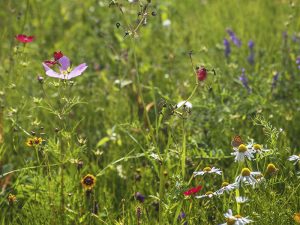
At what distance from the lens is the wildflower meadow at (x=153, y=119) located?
180 centimetres

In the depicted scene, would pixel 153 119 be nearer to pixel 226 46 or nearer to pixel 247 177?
pixel 226 46

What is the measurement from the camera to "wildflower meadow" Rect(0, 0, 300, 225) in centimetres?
180

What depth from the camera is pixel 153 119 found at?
9.35 ft

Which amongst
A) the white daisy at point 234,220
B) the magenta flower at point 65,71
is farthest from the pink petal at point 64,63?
the white daisy at point 234,220

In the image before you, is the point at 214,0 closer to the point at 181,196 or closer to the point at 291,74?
the point at 291,74

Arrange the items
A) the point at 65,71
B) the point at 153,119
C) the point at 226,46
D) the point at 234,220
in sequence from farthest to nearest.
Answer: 1. the point at 226,46
2. the point at 153,119
3. the point at 65,71
4. the point at 234,220

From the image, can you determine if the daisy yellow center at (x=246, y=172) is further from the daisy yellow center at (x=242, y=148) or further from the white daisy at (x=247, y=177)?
the daisy yellow center at (x=242, y=148)

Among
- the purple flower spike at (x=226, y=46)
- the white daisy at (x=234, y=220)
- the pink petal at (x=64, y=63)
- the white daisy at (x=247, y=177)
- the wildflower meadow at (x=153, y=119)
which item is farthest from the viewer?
the purple flower spike at (x=226, y=46)

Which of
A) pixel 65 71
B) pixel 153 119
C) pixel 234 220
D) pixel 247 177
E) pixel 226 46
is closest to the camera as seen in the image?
pixel 234 220

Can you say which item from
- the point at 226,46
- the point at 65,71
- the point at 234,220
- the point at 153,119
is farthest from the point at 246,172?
the point at 226,46

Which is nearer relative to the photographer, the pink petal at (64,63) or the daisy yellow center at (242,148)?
the daisy yellow center at (242,148)

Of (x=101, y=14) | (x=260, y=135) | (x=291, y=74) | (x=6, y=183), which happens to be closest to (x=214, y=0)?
(x=101, y=14)

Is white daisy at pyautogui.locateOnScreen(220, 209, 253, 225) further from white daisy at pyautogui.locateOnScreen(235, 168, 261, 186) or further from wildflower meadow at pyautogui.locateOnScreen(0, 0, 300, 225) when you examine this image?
white daisy at pyautogui.locateOnScreen(235, 168, 261, 186)

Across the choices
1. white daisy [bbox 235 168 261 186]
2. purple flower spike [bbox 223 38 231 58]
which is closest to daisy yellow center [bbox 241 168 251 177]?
white daisy [bbox 235 168 261 186]
